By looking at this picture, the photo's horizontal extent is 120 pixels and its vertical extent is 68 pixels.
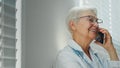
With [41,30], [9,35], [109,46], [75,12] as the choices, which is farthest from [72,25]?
[9,35]

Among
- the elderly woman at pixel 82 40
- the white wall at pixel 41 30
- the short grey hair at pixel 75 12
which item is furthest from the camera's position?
the short grey hair at pixel 75 12

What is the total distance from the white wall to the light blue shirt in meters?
0.09

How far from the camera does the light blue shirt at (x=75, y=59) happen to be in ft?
4.45

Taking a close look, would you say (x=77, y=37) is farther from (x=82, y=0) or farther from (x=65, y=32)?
Result: (x=82, y=0)

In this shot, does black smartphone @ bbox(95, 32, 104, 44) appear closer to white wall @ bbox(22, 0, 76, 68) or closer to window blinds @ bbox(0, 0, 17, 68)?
white wall @ bbox(22, 0, 76, 68)

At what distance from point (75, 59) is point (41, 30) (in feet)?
0.88

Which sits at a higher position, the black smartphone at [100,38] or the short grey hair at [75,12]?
the short grey hair at [75,12]

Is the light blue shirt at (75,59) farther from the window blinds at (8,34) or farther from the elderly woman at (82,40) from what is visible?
the window blinds at (8,34)

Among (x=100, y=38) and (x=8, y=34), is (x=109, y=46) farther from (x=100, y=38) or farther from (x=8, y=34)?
(x=8, y=34)

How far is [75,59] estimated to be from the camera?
4.57 ft

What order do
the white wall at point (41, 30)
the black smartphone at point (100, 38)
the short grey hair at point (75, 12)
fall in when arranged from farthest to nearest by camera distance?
the black smartphone at point (100, 38) < the short grey hair at point (75, 12) < the white wall at point (41, 30)

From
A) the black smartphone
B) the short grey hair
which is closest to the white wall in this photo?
the short grey hair

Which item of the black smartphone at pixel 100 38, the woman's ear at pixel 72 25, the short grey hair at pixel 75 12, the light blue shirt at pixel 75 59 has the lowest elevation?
the light blue shirt at pixel 75 59

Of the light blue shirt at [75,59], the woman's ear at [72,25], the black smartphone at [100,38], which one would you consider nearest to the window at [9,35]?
the light blue shirt at [75,59]
